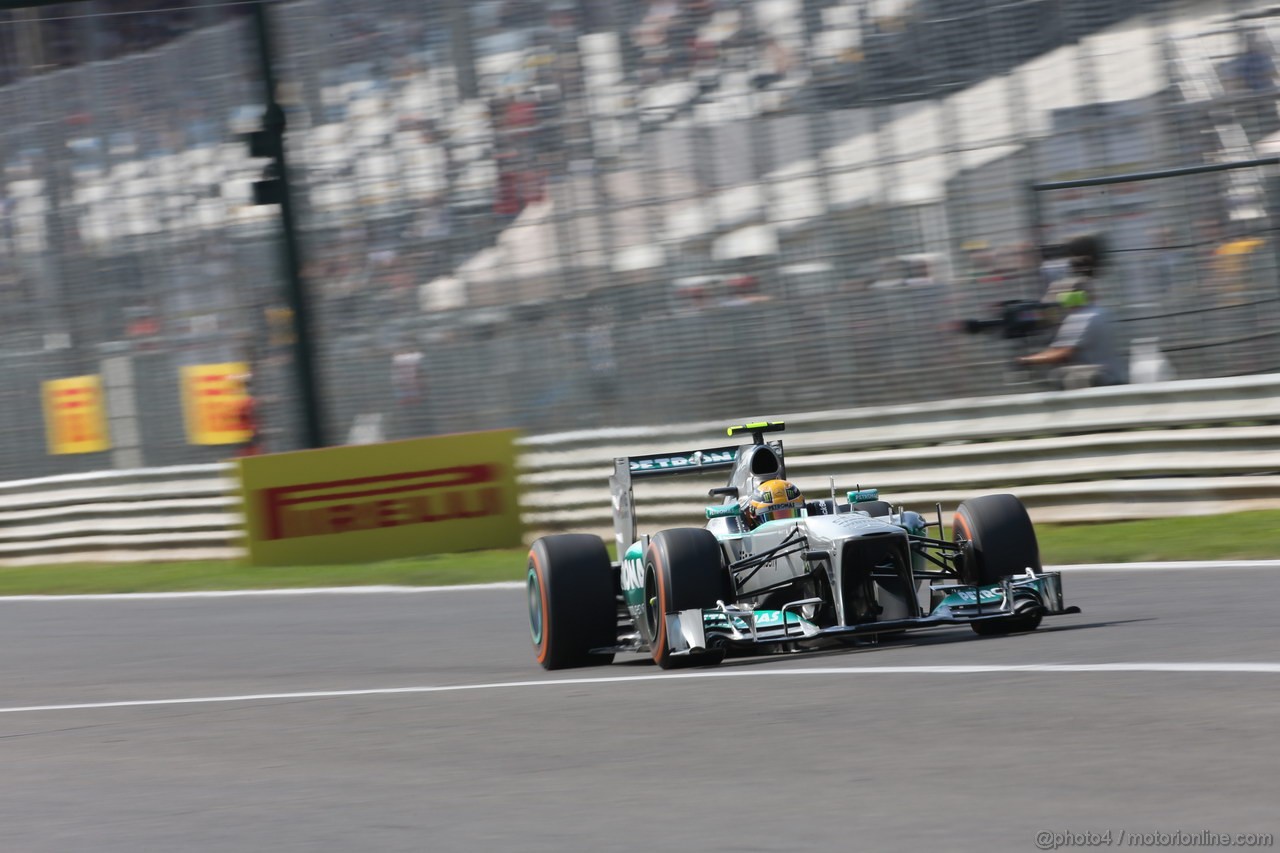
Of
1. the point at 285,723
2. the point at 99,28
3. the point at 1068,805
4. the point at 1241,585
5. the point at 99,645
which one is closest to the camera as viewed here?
the point at 1068,805

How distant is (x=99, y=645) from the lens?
12.2 metres

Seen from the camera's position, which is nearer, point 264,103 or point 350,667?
point 350,667

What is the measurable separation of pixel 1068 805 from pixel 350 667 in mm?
6057

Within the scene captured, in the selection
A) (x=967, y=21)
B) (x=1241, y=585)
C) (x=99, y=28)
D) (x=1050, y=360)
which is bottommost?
(x=1241, y=585)

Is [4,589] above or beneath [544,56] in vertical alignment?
beneath

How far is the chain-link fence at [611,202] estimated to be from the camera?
14188mm

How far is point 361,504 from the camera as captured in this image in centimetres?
1684

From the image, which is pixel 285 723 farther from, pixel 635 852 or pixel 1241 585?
pixel 1241 585

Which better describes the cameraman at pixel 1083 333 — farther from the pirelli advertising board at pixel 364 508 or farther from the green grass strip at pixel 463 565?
the pirelli advertising board at pixel 364 508

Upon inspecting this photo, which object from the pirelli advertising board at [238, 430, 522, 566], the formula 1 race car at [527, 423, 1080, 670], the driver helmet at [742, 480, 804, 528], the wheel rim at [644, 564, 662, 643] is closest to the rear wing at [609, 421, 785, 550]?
the formula 1 race car at [527, 423, 1080, 670]

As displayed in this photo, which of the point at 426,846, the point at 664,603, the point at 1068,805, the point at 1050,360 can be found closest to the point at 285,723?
the point at 664,603

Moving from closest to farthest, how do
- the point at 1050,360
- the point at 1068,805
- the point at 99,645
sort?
the point at 1068,805 → the point at 99,645 → the point at 1050,360

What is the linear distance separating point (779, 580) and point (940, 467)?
6.28 m

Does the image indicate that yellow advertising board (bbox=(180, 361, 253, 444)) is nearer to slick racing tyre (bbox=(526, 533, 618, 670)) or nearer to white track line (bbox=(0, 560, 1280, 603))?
white track line (bbox=(0, 560, 1280, 603))
